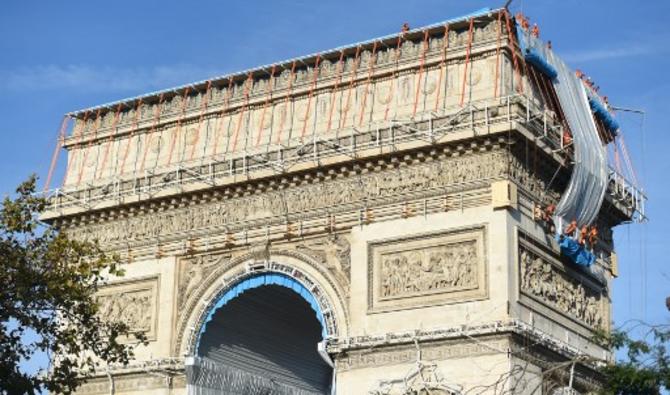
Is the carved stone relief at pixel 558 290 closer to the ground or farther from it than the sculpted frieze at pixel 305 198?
closer to the ground

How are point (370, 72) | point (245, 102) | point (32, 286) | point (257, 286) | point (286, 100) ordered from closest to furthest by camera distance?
point (32, 286) → point (257, 286) → point (370, 72) → point (286, 100) → point (245, 102)

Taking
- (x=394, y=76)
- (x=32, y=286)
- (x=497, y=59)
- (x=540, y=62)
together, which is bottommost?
(x=32, y=286)

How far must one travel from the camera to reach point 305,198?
27.6 m

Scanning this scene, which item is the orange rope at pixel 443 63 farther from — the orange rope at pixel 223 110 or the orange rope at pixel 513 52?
the orange rope at pixel 223 110

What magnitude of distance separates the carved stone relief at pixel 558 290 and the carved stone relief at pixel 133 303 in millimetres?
8912

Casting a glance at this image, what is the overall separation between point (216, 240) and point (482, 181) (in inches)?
261

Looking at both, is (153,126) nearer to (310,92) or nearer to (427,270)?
(310,92)

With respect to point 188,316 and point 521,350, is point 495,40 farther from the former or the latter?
point 188,316

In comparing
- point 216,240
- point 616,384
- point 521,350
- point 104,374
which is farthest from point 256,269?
point 616,384

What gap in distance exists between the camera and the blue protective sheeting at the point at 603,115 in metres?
30.3

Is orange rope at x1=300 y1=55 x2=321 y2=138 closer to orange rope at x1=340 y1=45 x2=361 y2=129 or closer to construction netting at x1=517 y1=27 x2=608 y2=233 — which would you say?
orange rope at x1=340 y1=45 x2=361 y2=129

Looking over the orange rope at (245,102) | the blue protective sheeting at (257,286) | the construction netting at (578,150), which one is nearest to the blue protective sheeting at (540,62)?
the construction netting at (578,150)

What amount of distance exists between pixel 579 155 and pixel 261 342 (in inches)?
353

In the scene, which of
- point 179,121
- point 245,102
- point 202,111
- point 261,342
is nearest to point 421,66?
point 245,102
